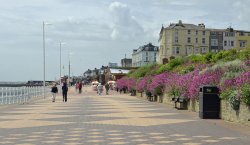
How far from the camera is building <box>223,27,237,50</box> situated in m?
124

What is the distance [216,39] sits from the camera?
12500 centimetres

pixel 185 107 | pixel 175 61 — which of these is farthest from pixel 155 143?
pixel 175 61

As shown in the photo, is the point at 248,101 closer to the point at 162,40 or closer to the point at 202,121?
the point at 202,121

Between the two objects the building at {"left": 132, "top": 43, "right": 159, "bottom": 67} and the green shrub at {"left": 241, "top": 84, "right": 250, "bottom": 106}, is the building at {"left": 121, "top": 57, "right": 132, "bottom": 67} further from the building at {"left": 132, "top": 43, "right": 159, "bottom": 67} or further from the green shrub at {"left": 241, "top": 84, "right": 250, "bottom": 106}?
the green shrub at {"left": 241, "top": 84, "right": 250, "bottom": 106}

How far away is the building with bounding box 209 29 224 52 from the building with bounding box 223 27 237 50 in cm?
103

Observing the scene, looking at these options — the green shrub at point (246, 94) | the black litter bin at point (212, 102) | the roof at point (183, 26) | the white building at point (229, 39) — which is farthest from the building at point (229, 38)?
the green shrub at point (246, 94)

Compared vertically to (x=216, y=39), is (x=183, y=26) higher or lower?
higher

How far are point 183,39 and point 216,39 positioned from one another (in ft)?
32.2

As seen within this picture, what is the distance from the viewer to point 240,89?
14422 millimetres

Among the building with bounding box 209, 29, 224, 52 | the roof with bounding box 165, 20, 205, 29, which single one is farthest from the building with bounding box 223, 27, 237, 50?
the roof with bounding box 165, 20, 205, 29

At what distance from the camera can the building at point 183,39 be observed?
120 meters

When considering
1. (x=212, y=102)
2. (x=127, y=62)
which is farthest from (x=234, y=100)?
(x=127, y=62)

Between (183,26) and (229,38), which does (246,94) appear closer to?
(183,26)

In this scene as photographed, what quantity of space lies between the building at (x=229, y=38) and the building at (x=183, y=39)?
471cm
